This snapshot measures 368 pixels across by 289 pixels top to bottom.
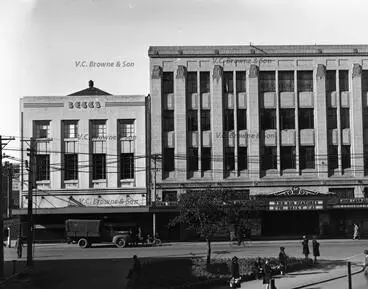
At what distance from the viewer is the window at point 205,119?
186ft

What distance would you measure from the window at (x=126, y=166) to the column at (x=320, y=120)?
17.6 metres

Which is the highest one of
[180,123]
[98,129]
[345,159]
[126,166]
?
[180,123]

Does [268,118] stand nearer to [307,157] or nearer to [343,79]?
[307,157]

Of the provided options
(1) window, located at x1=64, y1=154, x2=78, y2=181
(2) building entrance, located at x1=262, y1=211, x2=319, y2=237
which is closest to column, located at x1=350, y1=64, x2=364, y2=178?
(2) building entrance, located at x1=262, y1=211, x2=319, y2=237

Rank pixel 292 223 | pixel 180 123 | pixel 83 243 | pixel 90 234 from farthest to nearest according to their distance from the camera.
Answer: pixel 180 123 → pixel 292 223 → pixel 83 243 → pixel 90 234

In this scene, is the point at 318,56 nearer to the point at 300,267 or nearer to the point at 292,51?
the point at 292,51

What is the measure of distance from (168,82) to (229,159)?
9.40 m

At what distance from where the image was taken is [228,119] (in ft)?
187

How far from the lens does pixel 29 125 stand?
5653cm

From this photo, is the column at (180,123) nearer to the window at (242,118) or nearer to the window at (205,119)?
the window at (205,119)

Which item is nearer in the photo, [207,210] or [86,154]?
[207,210]

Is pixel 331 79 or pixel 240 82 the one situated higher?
pixel 331 79

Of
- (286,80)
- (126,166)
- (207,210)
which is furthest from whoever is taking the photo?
(286,80)

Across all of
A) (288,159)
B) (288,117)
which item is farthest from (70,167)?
(288,117)
